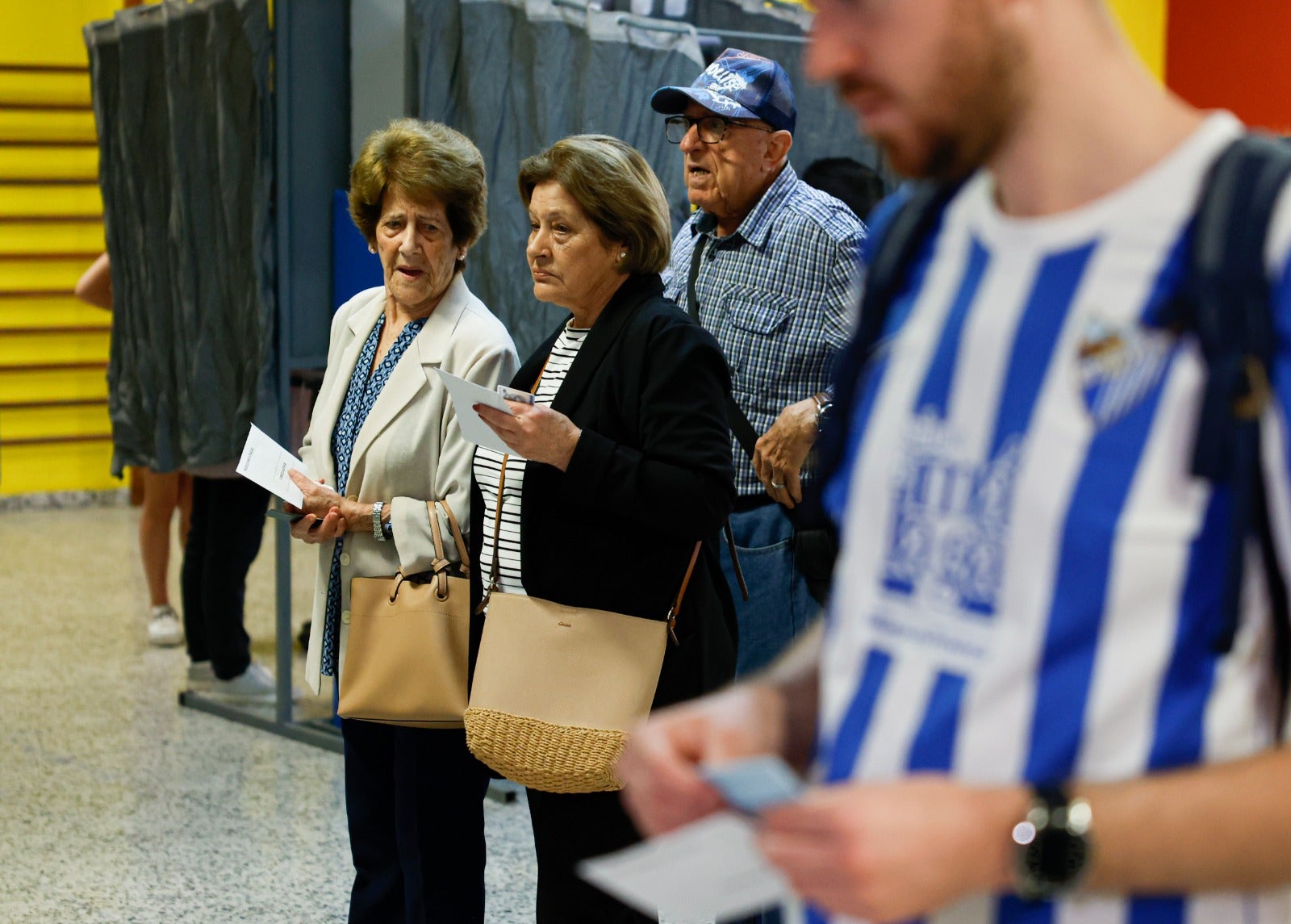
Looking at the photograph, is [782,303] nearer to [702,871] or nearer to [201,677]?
[702,871]

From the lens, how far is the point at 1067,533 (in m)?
0.79

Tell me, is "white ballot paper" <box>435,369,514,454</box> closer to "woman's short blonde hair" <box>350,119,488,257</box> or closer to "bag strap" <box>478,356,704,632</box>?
"bag strap" <box>478,356,704,632</box>

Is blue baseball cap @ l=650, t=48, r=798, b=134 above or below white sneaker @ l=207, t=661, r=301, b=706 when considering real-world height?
above

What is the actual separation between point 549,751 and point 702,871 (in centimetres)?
146

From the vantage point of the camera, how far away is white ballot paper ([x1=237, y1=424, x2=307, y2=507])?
2588 mm

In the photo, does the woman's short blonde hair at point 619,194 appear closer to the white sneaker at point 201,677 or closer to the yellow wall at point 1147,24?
the white sneaker at point 201,677

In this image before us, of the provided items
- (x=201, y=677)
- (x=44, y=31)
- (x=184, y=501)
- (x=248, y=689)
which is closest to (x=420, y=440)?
(x=248, y=689)

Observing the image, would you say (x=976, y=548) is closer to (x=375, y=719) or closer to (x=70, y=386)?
(x=375, y=719)

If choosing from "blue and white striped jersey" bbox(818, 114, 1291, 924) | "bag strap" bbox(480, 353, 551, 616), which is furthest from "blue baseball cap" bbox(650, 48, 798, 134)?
"blue and white striped jersey" bbox(818, 114, 1291, 924)

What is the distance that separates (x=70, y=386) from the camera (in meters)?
8.84

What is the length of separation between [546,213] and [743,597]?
81 cm

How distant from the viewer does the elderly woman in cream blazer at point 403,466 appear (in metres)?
2.65

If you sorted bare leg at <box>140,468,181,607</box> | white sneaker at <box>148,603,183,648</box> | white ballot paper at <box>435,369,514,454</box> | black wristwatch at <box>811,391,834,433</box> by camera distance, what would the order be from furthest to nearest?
white sneaker at <box>148,603,183,648</box> → bare leg at <box>140,468,181,607</box> → black wristwatch at <box>811,391,834,433</box> → white ballot paper at <box>435,369,514,454</box>

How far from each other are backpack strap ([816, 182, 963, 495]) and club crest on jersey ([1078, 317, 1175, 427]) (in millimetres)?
192
